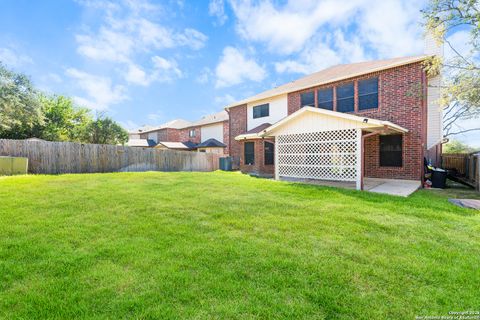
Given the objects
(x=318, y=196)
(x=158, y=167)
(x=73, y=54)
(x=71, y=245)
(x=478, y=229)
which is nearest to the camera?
(x=71, y=245)

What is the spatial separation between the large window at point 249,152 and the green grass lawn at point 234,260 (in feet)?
35.8

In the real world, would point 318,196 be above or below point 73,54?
below

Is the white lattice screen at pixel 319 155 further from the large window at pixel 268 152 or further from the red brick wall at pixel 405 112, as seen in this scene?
the large window at pixel 268 152

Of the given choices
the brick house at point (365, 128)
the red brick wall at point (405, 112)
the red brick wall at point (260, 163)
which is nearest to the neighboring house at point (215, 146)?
the red brick wall at point (260, 163)

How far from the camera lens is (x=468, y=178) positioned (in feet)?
35.6

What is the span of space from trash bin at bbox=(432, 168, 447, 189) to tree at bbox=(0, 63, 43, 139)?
2644 cm

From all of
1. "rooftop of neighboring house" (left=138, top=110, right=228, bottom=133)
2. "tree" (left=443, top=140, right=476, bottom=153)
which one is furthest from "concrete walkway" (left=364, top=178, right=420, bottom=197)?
"tree" (left=443, top=140, right=476, bottom=153)

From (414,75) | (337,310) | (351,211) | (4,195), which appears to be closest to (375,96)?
(414,75)

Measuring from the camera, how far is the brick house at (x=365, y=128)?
9.22 metres

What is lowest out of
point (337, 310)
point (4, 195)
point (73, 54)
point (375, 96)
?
point (337, 310)

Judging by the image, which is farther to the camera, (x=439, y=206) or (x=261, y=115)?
(x=261, y=115)

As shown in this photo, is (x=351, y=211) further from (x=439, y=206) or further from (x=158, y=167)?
(x=158, y=167)

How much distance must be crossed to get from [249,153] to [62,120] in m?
22.4

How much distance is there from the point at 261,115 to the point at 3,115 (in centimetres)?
1891
